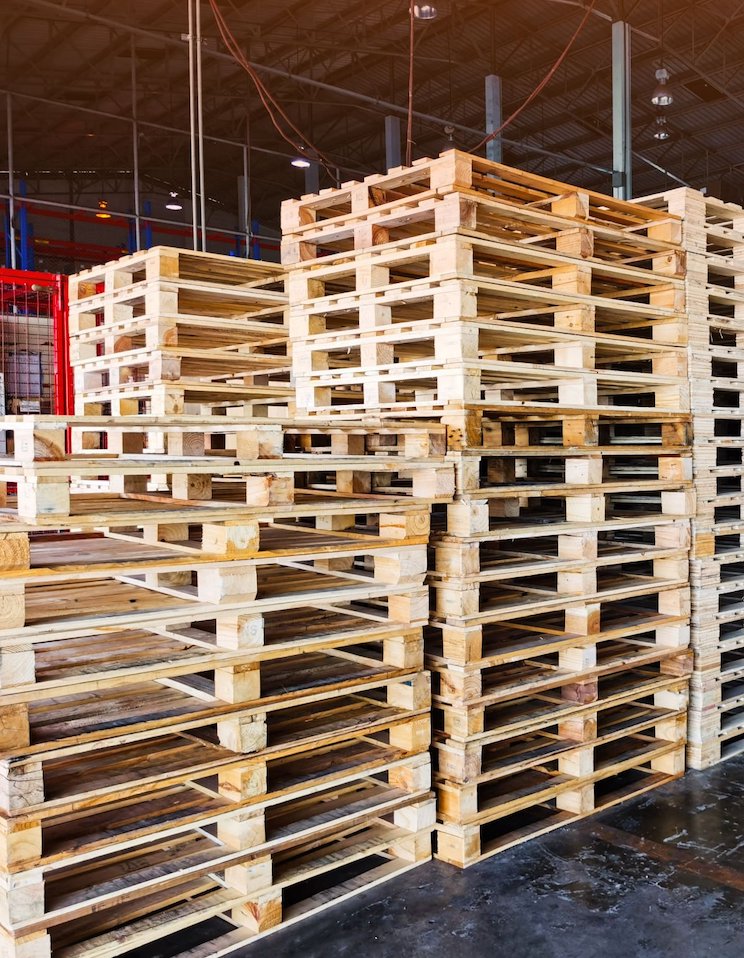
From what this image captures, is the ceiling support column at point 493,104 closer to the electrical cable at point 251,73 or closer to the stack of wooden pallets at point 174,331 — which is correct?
the electrical cable at point 251,73

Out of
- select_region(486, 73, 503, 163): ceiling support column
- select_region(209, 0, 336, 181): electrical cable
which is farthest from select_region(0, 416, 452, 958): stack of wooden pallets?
select_region(486, 73, 503, 163): ceiling support column

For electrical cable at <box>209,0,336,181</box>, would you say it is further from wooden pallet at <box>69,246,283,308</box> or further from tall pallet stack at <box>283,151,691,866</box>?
tall pallet stack at <box>283,151,691,866</box>

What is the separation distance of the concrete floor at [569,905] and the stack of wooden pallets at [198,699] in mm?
216

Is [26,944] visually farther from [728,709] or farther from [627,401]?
[627,401]

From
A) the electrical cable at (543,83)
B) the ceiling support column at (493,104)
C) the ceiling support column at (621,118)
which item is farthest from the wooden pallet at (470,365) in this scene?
the ceiling support column at (493,104)

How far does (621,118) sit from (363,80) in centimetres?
1160

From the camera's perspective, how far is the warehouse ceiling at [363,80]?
15.7 m

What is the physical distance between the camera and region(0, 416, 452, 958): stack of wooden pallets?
11.1 ft

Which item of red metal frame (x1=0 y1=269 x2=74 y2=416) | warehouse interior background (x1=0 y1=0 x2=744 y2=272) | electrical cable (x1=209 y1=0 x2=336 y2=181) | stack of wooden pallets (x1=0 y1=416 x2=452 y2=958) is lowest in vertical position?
stack of wooden pallets (x1=0 y1=416 x2=452 y2=958)

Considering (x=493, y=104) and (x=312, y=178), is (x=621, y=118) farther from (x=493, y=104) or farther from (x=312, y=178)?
(x=312, y=178)

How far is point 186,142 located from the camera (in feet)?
79.3

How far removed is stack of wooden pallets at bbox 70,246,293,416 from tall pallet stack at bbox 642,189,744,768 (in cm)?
291

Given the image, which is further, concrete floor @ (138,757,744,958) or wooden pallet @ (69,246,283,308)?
wooden pallet @ (69,246,283,308)

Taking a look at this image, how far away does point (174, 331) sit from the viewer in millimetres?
5523
